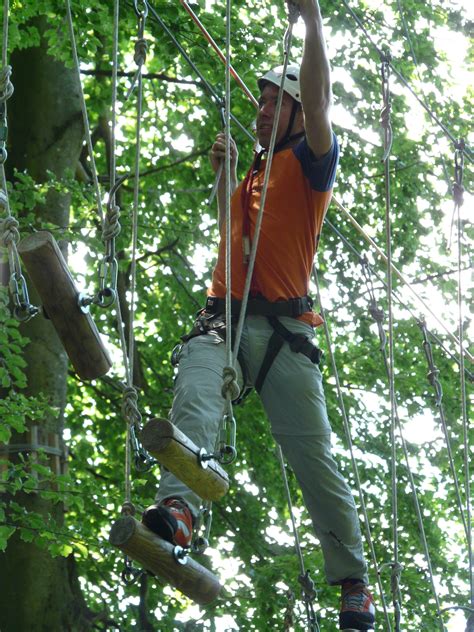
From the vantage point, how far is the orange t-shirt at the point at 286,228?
3500mm

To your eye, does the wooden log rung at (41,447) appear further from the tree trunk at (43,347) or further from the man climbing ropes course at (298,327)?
the man climbing ropes course at (298,327)

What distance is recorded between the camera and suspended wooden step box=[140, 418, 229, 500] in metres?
2.84

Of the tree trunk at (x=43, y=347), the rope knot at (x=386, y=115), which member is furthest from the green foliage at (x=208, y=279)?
the rope knot at (x=386, y=115)

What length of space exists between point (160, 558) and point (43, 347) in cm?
414

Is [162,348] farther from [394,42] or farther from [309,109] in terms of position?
[309,109]

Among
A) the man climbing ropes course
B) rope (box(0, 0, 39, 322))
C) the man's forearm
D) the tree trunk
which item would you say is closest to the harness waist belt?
the man climbing ropes course

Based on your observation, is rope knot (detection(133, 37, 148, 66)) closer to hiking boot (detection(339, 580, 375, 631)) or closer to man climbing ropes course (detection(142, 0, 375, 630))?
man climbing ropes course (detection(142, 0, 375, 630))

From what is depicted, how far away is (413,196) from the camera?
8195mm

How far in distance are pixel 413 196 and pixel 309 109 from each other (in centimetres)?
494

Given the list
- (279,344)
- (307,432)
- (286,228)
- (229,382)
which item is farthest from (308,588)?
(286,228)

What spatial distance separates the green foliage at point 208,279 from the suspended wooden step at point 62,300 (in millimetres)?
3776

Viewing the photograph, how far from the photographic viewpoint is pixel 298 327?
350 cm

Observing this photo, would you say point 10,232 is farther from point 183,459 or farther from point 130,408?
point 183,459

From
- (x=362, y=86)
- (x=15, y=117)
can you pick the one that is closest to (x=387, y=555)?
(x=362, y=86)
